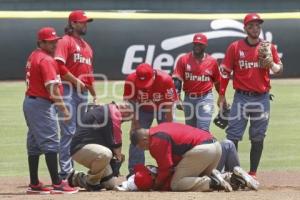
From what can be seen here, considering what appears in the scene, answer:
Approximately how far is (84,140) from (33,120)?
80 centimetres

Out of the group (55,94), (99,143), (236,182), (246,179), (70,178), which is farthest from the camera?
(70,178)

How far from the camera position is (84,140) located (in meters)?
10.2

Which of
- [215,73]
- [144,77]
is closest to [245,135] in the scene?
[215,73]

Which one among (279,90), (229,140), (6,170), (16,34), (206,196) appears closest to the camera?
(206,196)

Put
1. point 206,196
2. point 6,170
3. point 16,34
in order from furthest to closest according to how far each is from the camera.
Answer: point 16,34 < point 6,170 < point 206,196

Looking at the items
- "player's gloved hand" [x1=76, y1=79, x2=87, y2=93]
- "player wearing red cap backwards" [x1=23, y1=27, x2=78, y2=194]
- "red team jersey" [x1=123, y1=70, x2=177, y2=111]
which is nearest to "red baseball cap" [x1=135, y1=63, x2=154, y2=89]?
"red team jersey" [x1=123, y1=70, x2=177, y2=111]

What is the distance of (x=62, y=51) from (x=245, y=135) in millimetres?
5459

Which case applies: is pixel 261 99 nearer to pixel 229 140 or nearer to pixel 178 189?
pixel 229 140

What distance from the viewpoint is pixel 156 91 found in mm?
10906

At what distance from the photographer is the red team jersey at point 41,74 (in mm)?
9508

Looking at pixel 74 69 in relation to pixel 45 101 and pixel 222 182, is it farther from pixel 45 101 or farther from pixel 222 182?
pixel 222 182

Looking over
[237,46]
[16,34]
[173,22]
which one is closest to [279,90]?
[173,22]

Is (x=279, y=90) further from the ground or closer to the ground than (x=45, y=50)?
closer to the ground

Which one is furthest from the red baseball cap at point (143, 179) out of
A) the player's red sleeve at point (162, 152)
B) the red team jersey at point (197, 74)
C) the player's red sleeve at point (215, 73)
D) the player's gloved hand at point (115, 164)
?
the player's red sleeve at point (215, 73)
